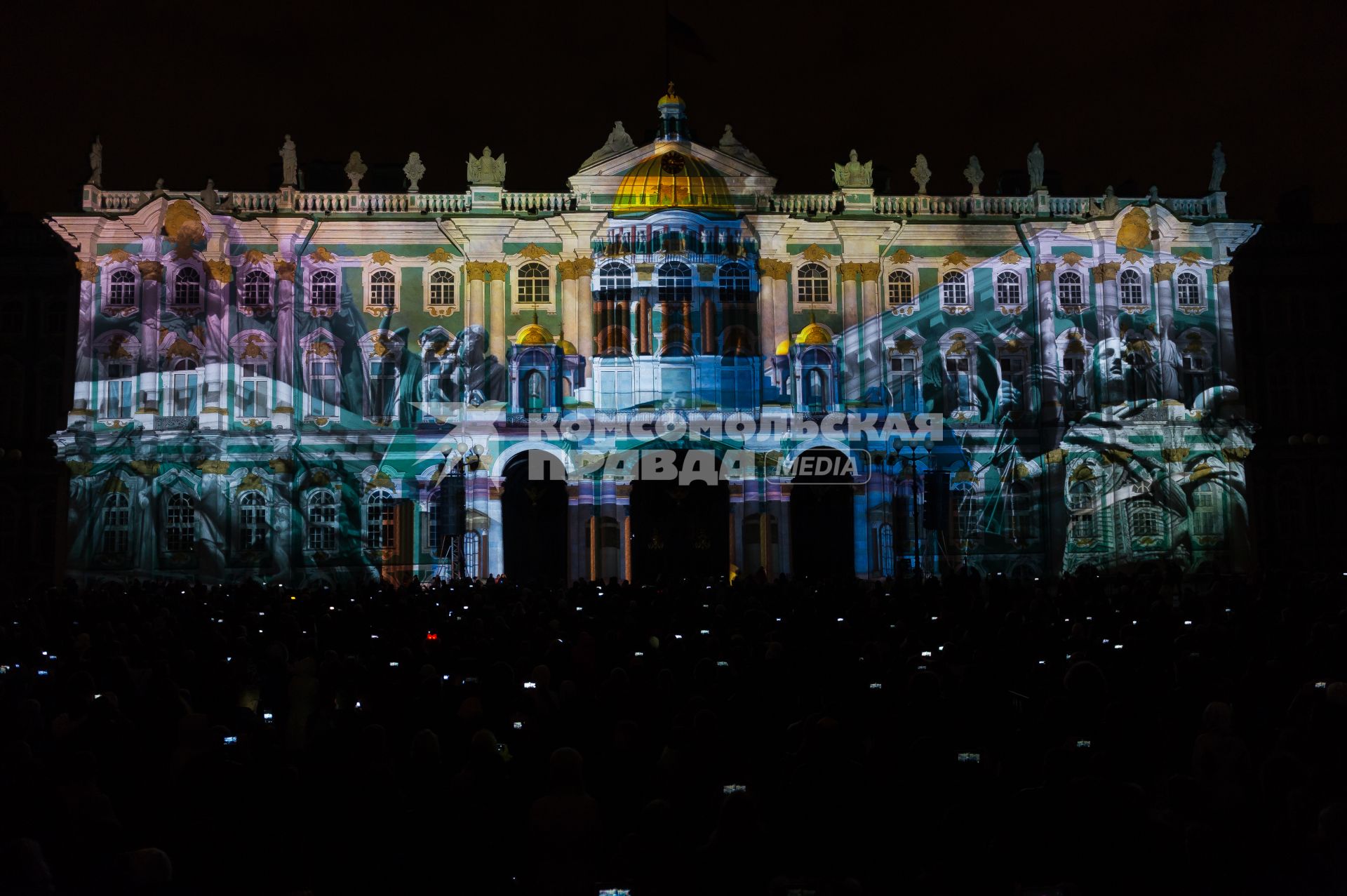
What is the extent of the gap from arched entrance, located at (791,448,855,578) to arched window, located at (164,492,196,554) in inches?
919

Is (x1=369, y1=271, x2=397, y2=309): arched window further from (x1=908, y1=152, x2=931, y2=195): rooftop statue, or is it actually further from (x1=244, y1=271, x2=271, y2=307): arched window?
(x1=908, y1=152, x2=931, y2=195): rooftop statue

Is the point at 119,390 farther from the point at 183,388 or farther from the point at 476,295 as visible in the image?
the point at 476,295

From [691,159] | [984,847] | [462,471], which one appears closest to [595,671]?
[984,847]

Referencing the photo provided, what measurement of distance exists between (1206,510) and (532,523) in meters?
27.1

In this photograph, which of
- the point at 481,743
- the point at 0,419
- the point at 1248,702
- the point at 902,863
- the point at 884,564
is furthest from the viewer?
the point at 0,419

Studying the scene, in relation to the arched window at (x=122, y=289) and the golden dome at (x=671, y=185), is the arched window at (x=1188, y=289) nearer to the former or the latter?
the golden dome at (x=671, y=185)

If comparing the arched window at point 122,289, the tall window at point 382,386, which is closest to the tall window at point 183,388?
the arched window at point 122,289

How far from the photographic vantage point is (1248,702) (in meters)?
14.5

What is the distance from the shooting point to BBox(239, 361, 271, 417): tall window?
5203 centimetres

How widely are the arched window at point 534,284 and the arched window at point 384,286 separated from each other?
4.94m

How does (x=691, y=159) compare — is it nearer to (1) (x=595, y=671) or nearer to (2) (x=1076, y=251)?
(2) (x=1076, y=251)

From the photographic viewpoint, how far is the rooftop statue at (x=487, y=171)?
54.1m

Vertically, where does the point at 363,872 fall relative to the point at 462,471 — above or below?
below

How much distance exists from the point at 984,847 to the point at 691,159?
47164 mm
